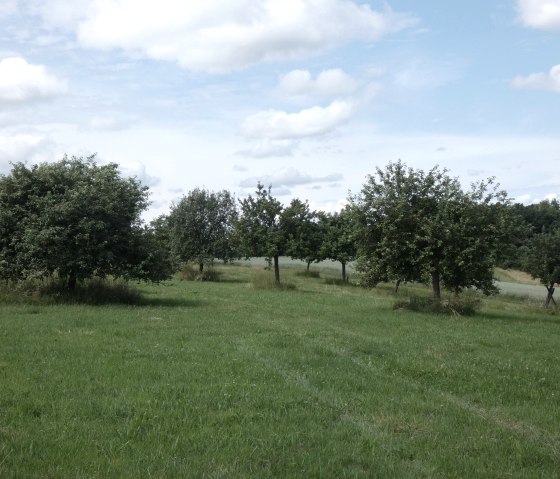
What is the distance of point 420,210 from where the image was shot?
81.3 feet

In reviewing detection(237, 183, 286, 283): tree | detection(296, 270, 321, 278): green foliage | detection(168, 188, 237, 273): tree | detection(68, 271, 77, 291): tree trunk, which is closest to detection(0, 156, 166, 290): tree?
detection(68, 271, 77, 291): tree trunk

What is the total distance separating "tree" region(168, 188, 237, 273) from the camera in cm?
4997

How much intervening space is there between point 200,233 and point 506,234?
31604 millimetres

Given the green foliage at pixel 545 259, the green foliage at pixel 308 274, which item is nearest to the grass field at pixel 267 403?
the green foliage at pixel 545 259

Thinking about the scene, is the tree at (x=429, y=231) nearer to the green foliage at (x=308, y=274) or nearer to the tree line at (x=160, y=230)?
the tree line at (x=160, y=230)

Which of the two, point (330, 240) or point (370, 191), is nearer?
point (370, 191)

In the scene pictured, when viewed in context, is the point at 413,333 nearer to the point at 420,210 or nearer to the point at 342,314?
the point at 342,314

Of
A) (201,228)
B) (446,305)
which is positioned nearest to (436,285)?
(446,305)

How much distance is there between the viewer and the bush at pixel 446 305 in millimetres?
24655

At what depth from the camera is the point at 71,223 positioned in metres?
22.0

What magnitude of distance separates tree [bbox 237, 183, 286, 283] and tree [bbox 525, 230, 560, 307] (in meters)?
17.7

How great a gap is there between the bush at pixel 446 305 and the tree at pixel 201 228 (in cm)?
2604

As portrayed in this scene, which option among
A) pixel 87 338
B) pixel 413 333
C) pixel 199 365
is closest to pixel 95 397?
pixel 199 365

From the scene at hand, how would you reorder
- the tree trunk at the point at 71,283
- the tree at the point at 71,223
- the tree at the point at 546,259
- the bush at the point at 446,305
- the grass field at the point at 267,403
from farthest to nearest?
the tree at the point at 546,259 → the bush at the point at 446,305 → the tree trunk at the point at 71,283 → the tree at the point at 71,223 → the grass field at the point at 267,403
